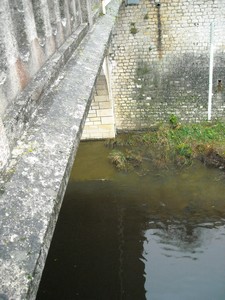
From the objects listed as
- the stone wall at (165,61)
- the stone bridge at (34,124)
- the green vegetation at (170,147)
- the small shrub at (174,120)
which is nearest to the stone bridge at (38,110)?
the stone bridge at (34,124)

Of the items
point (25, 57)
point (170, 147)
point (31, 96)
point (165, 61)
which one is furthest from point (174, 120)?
point (31, 96)

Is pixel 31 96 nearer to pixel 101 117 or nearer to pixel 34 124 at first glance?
pixel 34 124

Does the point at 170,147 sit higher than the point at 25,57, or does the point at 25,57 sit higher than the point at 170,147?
the point at 25,57

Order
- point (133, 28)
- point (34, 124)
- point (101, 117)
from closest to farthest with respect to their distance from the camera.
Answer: point (34, 124)
point (133, 28)
point (101, 117)

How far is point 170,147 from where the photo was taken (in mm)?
11727

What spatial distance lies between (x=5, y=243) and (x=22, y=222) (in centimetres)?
16

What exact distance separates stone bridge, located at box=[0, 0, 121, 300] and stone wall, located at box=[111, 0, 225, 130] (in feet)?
24.1

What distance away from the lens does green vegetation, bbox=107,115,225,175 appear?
36.5 feet

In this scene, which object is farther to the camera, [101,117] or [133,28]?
[101,117]

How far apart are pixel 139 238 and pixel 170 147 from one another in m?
4.12

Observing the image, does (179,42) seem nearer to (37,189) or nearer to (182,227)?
(182,227)

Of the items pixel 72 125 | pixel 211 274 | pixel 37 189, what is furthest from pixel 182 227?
pixel 37 189

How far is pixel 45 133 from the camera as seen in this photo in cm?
258

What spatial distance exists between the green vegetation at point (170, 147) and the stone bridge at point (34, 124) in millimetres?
6959
